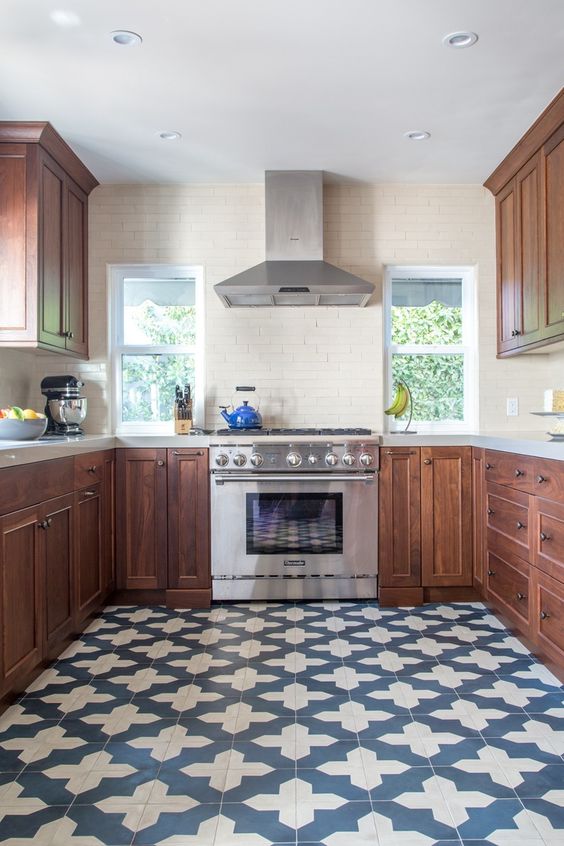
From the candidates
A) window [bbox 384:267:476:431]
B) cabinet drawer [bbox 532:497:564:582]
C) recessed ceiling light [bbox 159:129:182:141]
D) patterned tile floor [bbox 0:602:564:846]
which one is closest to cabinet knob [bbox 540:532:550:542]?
cabinet drawer [bbox 532:497:564:582]

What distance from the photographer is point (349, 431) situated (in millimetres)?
4031

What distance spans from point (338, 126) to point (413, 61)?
70cm

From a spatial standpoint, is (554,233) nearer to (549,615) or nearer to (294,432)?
(294,432)

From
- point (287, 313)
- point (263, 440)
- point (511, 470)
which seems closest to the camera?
point (511, 470)

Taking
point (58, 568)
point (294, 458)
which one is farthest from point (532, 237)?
point (58, 568)

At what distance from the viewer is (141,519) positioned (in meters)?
3.88

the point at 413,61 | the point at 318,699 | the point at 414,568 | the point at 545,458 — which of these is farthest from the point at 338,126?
the point at 318,699

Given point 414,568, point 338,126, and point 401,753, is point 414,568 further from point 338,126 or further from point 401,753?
point 338,126

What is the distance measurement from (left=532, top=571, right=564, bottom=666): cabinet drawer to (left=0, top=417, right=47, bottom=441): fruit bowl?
2.23 metres

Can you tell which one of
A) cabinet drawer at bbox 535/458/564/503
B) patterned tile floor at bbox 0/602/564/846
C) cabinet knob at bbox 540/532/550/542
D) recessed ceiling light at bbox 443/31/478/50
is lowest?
patterned tile floor at bbox 0/602/564/846

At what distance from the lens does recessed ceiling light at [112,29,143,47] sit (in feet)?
8.64

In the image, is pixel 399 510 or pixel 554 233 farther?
pixel 399 510

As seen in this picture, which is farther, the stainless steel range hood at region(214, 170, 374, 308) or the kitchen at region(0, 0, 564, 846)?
the stainless steel range hood at region(214, 170, 374, 308)

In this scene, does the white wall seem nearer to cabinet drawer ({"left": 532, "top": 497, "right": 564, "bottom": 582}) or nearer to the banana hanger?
the banana hanger
